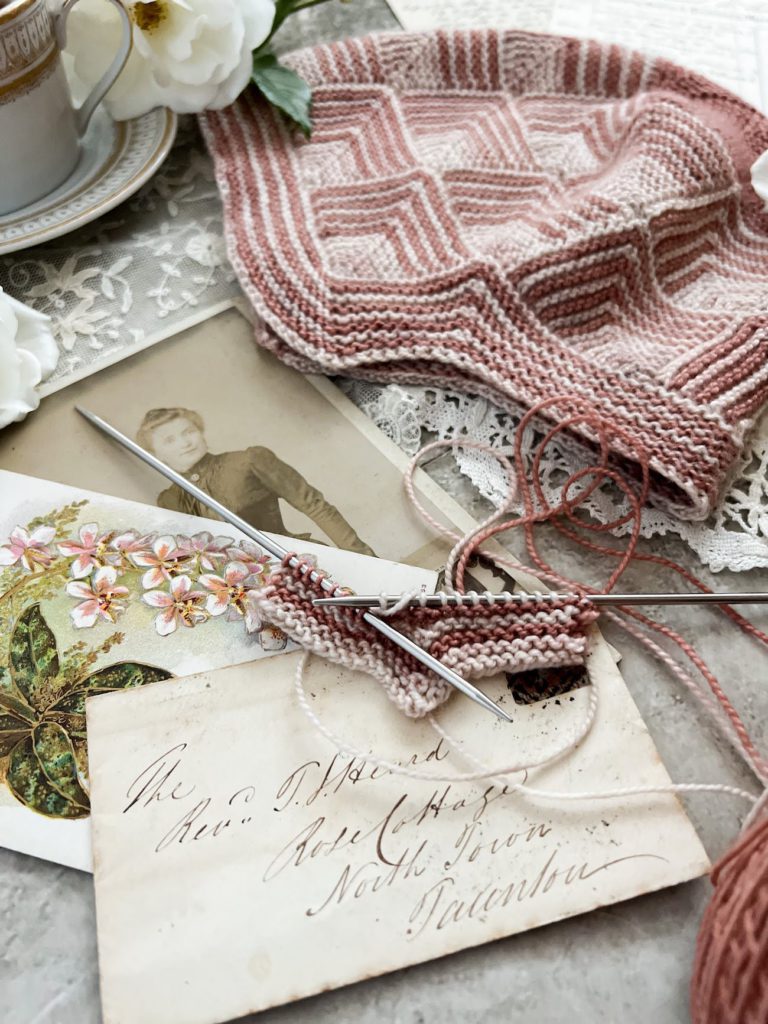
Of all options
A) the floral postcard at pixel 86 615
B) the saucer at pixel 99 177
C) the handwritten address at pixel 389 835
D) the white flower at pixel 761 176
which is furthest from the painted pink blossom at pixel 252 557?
the white flower at pixel 761 176

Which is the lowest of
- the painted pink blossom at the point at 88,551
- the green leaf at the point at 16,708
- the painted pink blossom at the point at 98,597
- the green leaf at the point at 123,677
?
the green leaf at the point at 16,708

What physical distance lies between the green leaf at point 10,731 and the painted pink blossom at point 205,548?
13cm

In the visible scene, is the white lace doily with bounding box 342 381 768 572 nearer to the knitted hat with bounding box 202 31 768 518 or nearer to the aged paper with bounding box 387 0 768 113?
the knitted hat with bounding box 202 31 768 518

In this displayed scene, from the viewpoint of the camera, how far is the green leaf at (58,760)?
1.55ft

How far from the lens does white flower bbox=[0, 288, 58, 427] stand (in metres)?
0.58

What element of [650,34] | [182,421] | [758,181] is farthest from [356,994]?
[650,34]

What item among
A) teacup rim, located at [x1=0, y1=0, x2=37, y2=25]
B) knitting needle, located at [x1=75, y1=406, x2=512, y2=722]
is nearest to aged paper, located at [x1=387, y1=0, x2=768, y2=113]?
teacup rim, located at [x1=0, y1=0, x2=37, y2=25]

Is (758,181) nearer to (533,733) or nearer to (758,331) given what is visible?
(758,331)

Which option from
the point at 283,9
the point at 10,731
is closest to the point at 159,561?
the point at 10,731

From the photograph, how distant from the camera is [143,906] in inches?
17.2

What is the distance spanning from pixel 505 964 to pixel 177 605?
27 cm

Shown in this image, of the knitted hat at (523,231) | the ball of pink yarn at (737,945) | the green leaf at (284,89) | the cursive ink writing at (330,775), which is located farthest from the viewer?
the green leaf at (284,89)

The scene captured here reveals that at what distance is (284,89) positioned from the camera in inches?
28.4

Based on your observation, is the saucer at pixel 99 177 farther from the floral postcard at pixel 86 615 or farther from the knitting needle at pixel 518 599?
the knitting needle at pixel 518 599
